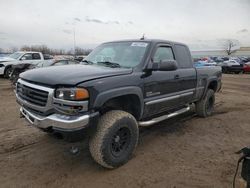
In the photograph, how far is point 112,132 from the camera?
3.88 m

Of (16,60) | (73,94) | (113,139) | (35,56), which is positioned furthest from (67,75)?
(35,56)

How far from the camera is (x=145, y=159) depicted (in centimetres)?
441

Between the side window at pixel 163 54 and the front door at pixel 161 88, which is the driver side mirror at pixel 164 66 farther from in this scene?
the side window at pixel 163 54

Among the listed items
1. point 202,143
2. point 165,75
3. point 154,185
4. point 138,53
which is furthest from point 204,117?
point 154,185

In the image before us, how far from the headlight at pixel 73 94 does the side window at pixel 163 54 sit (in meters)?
1.81

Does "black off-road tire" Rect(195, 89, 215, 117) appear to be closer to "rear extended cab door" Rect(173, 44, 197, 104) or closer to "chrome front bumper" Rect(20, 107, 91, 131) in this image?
"rear extended cab door" Rect(173, 44, 197, 104)

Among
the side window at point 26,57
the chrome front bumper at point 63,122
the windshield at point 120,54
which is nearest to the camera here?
the chrome front bumper at point 63,122

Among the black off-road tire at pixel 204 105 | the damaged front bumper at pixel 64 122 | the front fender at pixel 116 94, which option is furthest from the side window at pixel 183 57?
the damaged front bumper at pixel 64 122

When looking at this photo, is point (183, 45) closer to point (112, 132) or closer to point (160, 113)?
point (160, 113)

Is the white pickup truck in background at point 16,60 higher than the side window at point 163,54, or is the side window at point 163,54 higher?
the side window at point 163,54

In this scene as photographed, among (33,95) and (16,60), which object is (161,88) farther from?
(16,60)

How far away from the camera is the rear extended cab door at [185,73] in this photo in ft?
18.5

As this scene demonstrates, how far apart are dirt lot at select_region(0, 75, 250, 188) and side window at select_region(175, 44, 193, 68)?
57.3 inches

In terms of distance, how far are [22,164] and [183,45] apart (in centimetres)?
413
